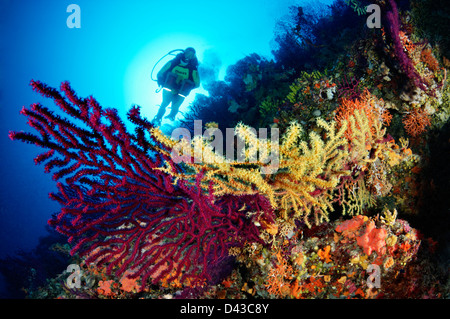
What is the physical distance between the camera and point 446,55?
13.2 feet

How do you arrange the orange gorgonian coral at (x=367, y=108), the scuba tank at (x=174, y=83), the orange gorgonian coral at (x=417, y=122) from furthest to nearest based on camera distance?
the scuba tank at (x=174, y=83), the orange gorgonian coral at (x=417, y=122), the orange gorgonian coral at (x=367, y=108)

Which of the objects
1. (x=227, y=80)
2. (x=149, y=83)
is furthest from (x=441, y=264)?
(x=149, y=83)

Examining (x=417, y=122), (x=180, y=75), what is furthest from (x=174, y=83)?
(x=417, y=122)

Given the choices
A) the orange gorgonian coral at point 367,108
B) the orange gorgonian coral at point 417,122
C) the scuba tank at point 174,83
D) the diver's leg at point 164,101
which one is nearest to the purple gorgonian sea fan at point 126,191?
the orange gorgonian coral at point 367,108

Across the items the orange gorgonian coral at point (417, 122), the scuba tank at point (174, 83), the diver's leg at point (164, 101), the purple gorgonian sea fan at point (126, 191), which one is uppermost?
the scuba tank at point (174, 83)

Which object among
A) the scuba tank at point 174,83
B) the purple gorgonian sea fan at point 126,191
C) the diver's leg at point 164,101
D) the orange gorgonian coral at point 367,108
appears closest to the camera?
the purple gorgonian sea fan at point 126,191

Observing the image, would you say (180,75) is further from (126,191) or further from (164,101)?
(126,191)

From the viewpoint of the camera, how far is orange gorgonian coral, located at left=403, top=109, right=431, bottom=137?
3516 mm

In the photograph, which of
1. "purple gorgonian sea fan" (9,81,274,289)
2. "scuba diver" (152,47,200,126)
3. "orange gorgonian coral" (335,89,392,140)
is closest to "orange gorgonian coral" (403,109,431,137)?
"orange gorgonian coral" (335,89,392,140)

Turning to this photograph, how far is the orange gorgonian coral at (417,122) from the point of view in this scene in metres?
3.52

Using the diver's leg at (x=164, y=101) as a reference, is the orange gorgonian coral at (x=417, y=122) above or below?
below

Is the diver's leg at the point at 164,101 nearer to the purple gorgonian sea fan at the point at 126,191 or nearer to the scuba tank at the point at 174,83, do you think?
the scuba tank at the point at 174,83
